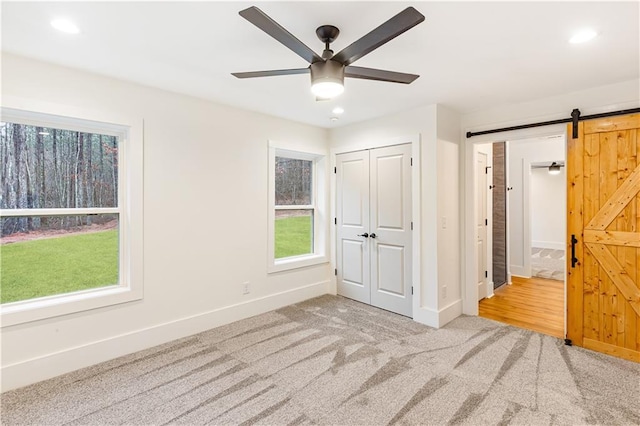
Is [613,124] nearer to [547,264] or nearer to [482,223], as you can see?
[482,223]

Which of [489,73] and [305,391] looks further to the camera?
[489,73]

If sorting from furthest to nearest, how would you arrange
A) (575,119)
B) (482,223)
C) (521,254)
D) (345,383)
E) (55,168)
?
(521,254) → (482,223) → (575,119) → (55,168) → (345,383)

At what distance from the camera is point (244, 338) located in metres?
3.15

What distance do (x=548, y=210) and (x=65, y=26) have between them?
10.4 m

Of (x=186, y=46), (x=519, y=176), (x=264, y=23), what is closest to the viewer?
(x=264, y=23)

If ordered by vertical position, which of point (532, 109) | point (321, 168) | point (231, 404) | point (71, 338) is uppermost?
point (532, 109)

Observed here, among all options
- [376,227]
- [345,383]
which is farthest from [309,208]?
[345,383]

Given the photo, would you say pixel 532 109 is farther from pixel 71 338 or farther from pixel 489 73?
pixel 71 338

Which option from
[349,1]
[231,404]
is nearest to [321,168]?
[349,1]

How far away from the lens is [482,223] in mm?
4520

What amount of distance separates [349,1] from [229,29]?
0.80m

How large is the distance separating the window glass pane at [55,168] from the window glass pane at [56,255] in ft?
0.52

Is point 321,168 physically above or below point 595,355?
above

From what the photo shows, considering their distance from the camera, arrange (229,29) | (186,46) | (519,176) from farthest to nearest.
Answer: (519,176) → (186,46) → (229,29)
